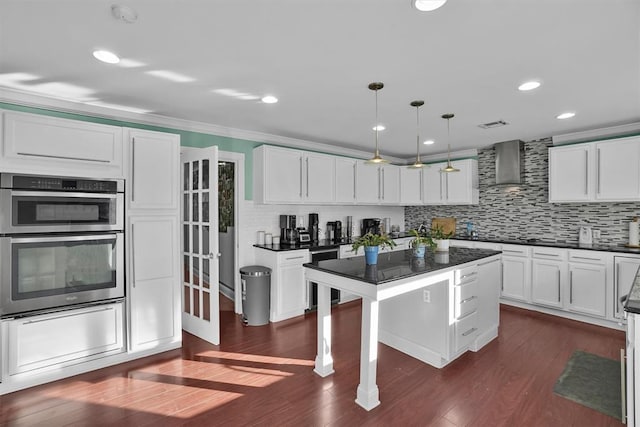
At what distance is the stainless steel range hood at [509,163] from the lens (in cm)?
474

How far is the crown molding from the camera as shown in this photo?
2.85 m

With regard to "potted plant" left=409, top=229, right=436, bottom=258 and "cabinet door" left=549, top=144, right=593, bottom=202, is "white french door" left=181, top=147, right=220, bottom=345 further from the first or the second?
"cabinet door" left=549, top=144, right=593, bottom=202

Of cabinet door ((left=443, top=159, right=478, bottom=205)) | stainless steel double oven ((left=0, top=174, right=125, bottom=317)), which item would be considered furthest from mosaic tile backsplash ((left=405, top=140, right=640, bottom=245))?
stainless steel double oven ((left=0, top=174, right=125, bottom=317))

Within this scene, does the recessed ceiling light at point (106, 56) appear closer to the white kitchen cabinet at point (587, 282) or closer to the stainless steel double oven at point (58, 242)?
the stainless steel double oven at point (58, 242)

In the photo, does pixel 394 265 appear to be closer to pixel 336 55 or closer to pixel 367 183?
pixel 336 55

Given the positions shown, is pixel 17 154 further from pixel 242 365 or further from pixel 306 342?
pixel 306 342

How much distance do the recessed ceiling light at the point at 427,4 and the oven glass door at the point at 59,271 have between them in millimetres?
3027

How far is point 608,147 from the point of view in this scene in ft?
12.8

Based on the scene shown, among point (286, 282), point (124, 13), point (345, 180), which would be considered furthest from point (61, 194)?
point (345, 180)

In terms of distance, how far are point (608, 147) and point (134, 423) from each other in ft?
18.6

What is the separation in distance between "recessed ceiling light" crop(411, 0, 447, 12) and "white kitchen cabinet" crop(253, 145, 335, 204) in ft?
9.22

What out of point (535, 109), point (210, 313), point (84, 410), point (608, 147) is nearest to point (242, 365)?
point (210, 313)

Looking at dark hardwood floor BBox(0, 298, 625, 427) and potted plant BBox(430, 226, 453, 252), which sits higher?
potted plant BBox(430, 226, 453, 252)

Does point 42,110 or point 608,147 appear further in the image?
point 608,147
